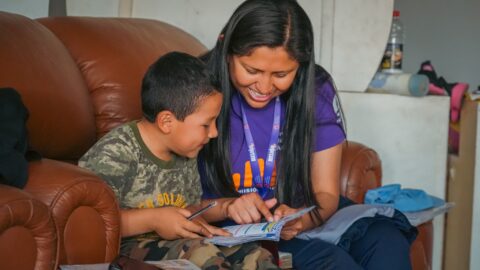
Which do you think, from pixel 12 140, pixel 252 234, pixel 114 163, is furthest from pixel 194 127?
pixel 12 140

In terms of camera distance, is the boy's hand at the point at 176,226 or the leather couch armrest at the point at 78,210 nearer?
the leather couch armrest at the point at 78,210

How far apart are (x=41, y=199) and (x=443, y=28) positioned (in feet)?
9.67

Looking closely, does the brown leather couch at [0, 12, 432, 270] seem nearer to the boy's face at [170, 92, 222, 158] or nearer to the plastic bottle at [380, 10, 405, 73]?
the boy's face at [170, 92, 222, 158]

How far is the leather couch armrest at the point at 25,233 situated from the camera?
117 centimetres

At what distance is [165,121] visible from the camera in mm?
1647

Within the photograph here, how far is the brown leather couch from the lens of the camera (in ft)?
4.05

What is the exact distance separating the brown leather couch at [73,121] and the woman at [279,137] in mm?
294

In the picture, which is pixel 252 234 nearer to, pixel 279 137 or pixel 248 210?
pixel 248 210

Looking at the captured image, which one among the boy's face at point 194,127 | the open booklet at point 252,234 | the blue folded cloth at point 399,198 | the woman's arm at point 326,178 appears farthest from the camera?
the blue folded cloth at point 399,198

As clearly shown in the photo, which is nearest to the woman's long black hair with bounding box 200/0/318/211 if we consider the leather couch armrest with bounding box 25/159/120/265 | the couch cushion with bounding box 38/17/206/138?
the couch cushion with bounding box 38/17/206/138

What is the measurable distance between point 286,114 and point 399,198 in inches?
20.9

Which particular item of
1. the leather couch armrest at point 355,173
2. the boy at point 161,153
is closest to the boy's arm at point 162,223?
the boy at point 161,153

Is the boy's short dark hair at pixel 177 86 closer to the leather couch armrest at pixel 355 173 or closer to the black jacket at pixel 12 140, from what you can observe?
the black jacket at pixel 12 140

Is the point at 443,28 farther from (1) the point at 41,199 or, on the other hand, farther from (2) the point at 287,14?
(1) the point at 41,199
